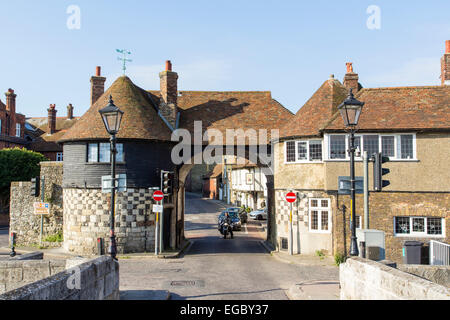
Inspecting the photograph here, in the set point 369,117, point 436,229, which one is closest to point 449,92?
point 369,117

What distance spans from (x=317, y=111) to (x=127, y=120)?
10.1 meters

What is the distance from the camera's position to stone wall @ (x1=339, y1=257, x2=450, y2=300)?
642cm

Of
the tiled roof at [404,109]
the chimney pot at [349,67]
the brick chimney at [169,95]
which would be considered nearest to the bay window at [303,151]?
the tiled roof at [404,109]

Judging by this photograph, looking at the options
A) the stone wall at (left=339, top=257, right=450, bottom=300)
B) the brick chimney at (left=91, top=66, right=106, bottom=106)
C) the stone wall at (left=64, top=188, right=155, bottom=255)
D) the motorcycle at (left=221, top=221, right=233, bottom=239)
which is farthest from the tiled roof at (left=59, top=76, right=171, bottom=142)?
the stone wall at (left=339, top=257, right=450, bottom=300)

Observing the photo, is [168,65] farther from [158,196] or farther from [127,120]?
[158,196]

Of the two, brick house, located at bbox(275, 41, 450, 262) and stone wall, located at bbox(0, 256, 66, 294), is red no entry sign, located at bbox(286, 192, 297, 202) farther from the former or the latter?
stone wall, located at bbox(0, 256, 66, 294)

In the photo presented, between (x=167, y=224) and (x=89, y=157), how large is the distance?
549 cm

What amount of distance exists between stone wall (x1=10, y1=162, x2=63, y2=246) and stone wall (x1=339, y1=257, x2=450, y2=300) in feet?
62.7

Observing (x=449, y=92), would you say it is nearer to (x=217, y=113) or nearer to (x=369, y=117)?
(x=369, y=117)

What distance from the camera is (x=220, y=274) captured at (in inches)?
623

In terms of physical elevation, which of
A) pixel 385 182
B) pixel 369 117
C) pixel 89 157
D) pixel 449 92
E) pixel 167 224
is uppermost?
pixel 449 92

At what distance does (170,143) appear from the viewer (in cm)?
2242
